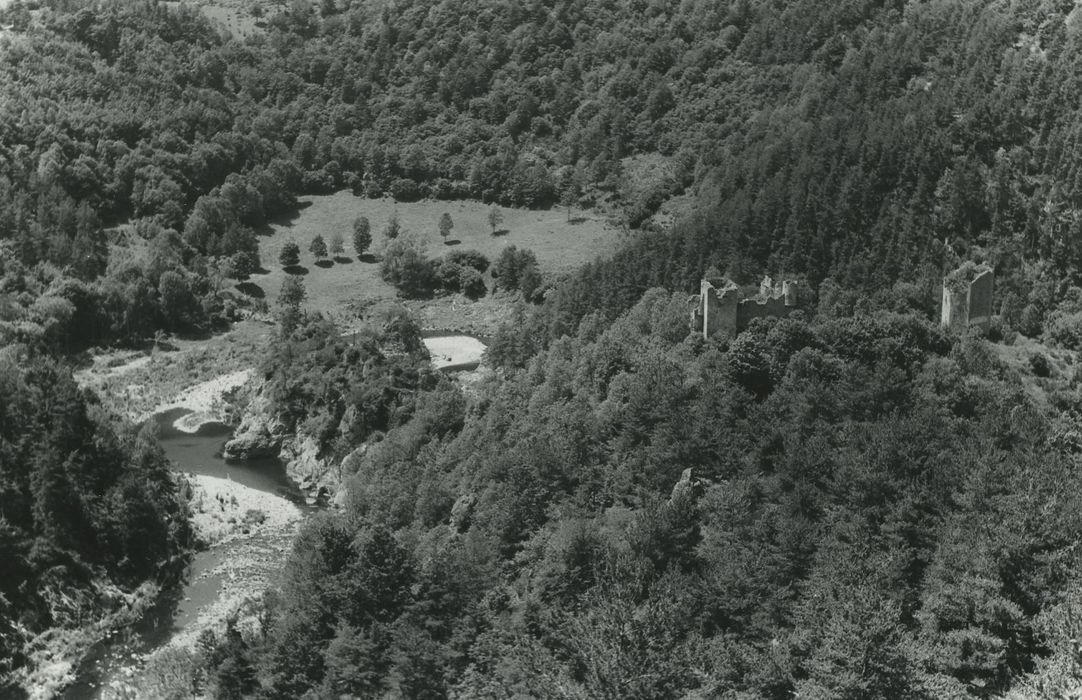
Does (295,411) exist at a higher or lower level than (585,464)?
lower

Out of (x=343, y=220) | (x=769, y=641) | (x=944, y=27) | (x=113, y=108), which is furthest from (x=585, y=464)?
(x=113, y=108)

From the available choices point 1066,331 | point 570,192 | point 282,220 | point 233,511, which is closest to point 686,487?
point 233,511

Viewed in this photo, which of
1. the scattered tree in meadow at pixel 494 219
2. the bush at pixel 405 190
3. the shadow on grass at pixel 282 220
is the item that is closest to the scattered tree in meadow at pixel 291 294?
the shadow on grass at pixel 282 220

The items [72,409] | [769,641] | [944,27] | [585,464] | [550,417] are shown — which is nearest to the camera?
[769,641]

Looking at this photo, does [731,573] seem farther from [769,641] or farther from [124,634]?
[124,634]

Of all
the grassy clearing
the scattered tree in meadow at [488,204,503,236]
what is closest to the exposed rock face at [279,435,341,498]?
the grassy clearing

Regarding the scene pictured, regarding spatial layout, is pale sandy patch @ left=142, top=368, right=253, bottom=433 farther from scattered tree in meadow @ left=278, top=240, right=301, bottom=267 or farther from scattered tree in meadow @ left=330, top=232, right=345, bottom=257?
scattered tree in meadow @ left=330, top=232, right=345, bottom=257

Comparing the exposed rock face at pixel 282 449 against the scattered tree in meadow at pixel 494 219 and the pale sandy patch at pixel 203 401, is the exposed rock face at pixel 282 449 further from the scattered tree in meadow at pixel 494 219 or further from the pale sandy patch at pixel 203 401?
the scattered tree in meadow at pixel 494 219
